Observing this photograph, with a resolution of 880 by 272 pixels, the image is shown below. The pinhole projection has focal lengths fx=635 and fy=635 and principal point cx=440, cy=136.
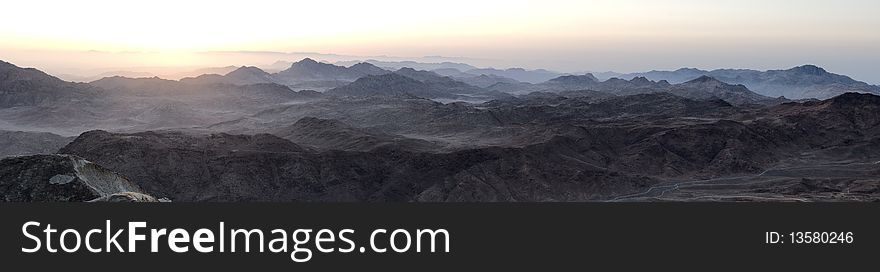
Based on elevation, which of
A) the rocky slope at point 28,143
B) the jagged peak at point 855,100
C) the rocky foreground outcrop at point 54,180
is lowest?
the rocky slope at point 28,143

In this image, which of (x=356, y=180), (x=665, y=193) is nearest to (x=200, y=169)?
(x=356, y=180)

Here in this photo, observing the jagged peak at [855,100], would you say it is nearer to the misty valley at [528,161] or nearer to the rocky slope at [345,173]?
the misty valley at [528,161]

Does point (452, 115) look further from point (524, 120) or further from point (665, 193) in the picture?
point (665, 193)

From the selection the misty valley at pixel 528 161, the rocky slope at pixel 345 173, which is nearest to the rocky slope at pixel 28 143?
the misty valley at pixel 528 161

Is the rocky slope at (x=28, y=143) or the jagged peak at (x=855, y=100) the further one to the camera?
the jagged peak at (x=855, y=100)

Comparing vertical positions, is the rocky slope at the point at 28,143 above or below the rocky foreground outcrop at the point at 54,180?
below

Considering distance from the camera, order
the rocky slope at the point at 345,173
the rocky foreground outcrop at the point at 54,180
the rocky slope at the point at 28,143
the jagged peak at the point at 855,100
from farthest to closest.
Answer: the jagged peak at the point at 855,100
the rocky slope at the point at 28,143
the rocky slope at the point at 345,173
the rocky foreground outcrop at the point at 54,180

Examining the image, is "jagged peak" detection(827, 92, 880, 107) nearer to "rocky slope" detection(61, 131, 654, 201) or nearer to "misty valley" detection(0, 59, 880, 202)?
"misty valley" detection(0, 59, 880, 202)

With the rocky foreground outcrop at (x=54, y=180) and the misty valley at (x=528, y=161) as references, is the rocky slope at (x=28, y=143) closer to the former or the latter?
the misty valley at (x=528, y=161)

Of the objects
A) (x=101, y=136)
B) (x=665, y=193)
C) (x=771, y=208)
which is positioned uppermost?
(x=771, y=208)

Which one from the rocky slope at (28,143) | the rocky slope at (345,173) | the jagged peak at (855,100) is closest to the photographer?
the rocky slope at (345,173)
